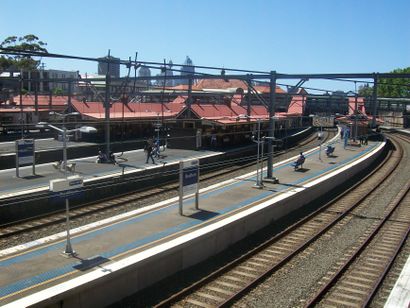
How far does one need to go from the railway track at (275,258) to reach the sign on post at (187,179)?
Answer: 8.84 feet

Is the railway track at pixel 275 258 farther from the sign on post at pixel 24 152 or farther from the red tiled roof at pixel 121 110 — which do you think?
the red tiled roof at pixel 121 110

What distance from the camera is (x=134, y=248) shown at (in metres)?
10.1

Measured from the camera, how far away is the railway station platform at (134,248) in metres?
8.02

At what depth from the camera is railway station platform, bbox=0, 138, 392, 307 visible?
8.02 m

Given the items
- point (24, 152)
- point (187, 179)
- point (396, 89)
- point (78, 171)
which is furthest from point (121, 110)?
point (396, 89)

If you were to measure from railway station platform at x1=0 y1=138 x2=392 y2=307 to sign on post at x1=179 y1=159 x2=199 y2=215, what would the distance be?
62cm

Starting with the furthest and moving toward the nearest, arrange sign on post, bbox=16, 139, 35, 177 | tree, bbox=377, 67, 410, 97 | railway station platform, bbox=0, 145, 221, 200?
tree, bbox=377, 67, 410, 97 < sign on post, bbox=16, 139, 35, 177 < railway station platform, bbox=0, 145, 221, 200

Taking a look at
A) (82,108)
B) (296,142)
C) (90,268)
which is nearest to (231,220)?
(90,268)

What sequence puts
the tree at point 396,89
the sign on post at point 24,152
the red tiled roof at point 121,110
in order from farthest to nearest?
the tree at point 396,89
the red tiled roof at point 121,110
the sign on post at point 24,152

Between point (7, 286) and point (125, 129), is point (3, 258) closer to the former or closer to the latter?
point (7, 286)

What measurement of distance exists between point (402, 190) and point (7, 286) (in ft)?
61.7

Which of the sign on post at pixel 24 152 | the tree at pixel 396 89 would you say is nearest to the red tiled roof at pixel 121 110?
the sign on post at pixel 24 152

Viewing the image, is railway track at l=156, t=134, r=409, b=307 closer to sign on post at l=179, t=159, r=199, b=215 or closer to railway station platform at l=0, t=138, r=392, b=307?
railway station platform at l=0, t=138, r=392, b=307

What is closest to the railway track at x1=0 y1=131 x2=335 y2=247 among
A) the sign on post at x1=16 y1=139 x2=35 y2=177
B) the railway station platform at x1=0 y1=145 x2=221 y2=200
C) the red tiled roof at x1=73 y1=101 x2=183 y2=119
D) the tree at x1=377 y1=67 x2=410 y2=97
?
the railway station platform at x1=0 y1=145 x2=221 y2=200
